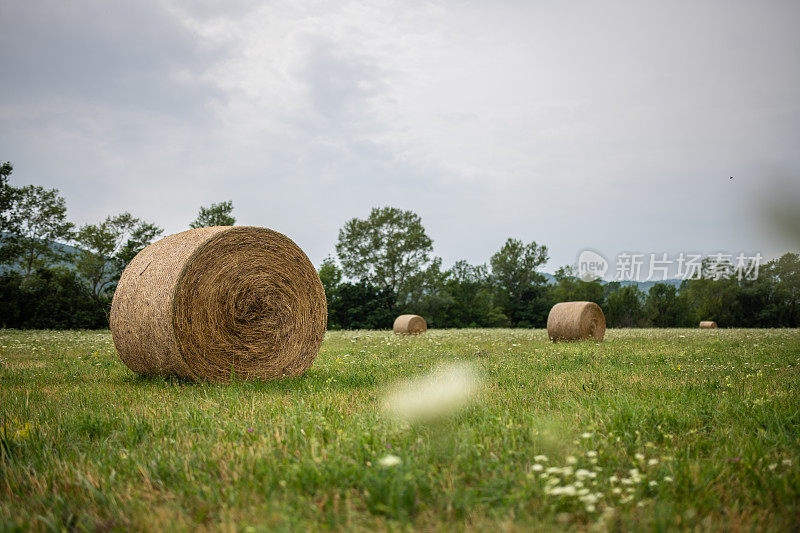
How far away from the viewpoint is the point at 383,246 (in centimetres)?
5091

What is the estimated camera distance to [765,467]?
314 cm

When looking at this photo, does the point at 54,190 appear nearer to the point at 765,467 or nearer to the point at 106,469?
the point at 106,469

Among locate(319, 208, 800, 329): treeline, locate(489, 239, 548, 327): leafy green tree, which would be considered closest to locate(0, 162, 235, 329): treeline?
locate(319, 208, 800, 329): treeline

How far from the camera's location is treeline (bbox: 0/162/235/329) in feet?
98.9

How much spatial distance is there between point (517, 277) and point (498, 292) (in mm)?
3889

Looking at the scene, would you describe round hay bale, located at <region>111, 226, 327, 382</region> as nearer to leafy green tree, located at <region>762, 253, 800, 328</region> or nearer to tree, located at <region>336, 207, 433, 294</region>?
tree, located at <region>336, 207, 433, 294</region>

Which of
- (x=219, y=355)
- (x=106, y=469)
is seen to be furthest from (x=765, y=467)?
(x=219, y=355)

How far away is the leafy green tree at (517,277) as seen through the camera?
62.3m

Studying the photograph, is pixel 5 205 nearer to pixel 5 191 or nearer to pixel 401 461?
pixel 5 191

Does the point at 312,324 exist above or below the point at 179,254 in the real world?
below

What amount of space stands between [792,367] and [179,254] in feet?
34.2

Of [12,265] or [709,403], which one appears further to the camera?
[12,265]

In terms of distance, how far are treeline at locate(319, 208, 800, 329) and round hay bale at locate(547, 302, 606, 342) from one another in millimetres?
28231

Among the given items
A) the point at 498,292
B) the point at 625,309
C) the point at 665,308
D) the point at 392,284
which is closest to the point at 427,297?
the point at 392,284
